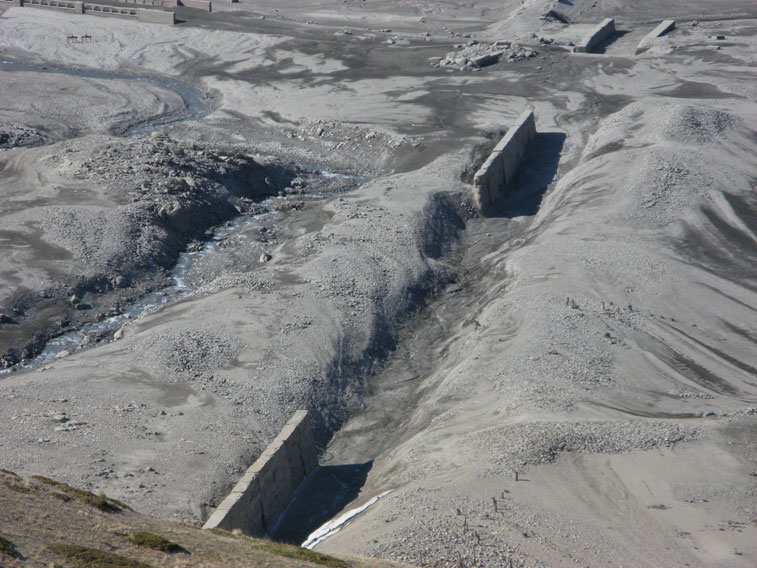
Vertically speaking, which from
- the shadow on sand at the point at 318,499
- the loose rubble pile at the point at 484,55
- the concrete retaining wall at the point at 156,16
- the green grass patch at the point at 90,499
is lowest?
the shadow on sand at the point at 318,499

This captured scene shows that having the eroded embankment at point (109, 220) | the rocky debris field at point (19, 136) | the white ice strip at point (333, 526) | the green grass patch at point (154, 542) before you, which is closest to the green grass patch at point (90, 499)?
the green grass patch at point (154, 542)

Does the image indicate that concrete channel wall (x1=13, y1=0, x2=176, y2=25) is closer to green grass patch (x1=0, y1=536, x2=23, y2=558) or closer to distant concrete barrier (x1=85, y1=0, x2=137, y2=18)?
distant concrete barrier (x1=85, y1=0, x2=137, y2=18)

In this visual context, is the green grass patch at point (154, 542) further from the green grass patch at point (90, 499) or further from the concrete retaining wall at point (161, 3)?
the concrete retaining wall at point (161, 3)

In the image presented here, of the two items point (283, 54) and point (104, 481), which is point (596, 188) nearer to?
point (104, 481)

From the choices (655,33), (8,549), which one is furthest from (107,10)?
(8,549)

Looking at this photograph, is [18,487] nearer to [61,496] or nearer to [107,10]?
[61,496]
